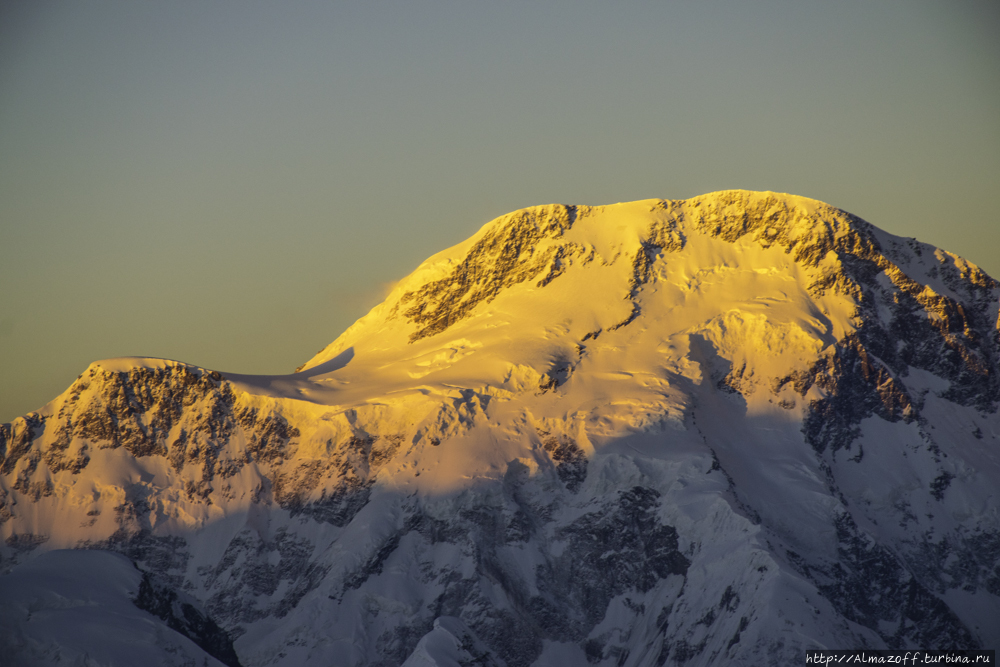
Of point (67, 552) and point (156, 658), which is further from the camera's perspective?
point (67, 552)

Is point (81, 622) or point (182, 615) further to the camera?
point (182, 615)

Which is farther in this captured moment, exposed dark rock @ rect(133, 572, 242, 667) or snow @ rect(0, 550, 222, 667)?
exposed dark rock @ rect(133, 572, 242, 667)

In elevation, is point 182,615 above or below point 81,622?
below

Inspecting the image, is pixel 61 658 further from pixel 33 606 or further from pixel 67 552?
pixel 67 552

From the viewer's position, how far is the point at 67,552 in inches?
6737

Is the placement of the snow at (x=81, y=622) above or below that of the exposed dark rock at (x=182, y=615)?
above

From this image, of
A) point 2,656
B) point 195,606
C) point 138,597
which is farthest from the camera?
point 195,606

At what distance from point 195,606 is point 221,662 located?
32.9 feet

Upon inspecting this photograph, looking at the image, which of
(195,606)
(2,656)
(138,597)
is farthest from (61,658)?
(195,606)

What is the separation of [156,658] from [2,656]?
49.5ft

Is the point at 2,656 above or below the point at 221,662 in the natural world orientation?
above

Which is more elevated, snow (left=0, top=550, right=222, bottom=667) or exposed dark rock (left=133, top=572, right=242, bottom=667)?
snow (left=0, top=550, right=222, bottom=667)

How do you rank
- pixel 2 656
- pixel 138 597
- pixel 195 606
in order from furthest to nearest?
pixel 195 606 → pixel 138 597 → pixel 2 656

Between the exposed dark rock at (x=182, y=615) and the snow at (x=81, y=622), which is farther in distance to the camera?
the exposed dark rock at (x=182, y=615)
